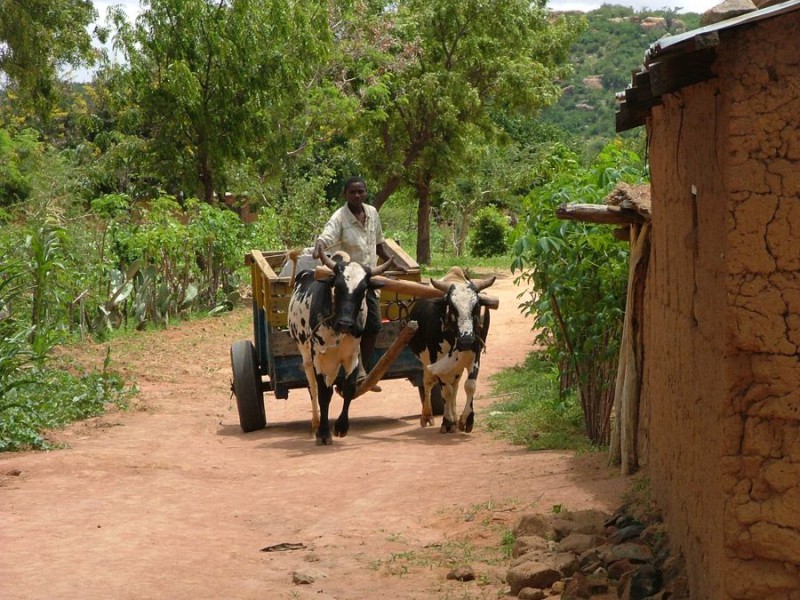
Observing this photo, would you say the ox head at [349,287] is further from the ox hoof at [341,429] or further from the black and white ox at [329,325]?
the ox hoof at [341,429]

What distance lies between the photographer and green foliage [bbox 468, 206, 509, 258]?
3275 centimetres

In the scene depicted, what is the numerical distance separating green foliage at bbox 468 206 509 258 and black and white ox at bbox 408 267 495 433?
2225 centimetres

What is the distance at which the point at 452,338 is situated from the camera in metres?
10.1

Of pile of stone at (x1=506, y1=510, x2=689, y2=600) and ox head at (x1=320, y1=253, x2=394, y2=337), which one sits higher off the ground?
ox head at (x1=320, y1=253, x2=394, y2=337)

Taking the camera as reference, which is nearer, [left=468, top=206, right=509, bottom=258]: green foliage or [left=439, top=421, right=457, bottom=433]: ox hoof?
[left=439, top=421, right=457, bottom=433]: ox hoof

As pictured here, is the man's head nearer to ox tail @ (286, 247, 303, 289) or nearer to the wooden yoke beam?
ox tail @ (286, 247, 303, 289)

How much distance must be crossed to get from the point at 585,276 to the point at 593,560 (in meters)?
3.30

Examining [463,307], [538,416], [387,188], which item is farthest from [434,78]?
[463,307]

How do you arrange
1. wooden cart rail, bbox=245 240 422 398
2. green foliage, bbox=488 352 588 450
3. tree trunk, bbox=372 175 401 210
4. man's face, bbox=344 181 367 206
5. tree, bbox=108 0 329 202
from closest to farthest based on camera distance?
green foliage, bbox=488 352 588 450, man's face, bbox=344 181 367 206, wooden cart rail, bbox=245 240 422 398, tree, bbox=108 0 329 202, tree trunk, bbox=372 175 401 210

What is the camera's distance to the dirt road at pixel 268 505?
605cm

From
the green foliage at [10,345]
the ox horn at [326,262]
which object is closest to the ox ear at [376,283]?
the ox horn at [326,262]

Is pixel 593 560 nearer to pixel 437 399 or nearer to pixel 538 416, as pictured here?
pixel 538 416

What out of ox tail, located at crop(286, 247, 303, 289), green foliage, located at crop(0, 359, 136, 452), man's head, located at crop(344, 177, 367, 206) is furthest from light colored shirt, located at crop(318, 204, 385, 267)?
green foliage, located at crop(0, 359, 136, 452)

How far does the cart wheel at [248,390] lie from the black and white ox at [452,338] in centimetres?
153
